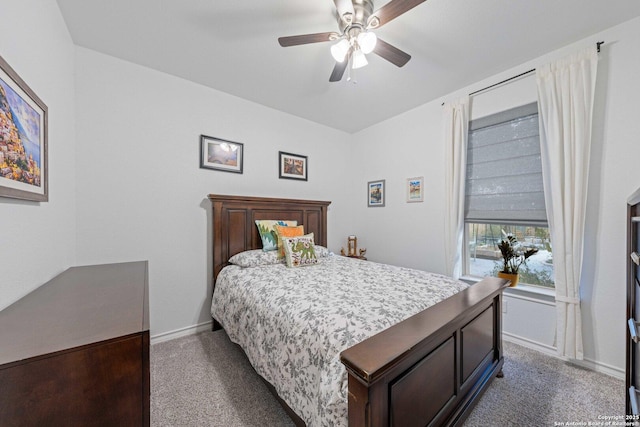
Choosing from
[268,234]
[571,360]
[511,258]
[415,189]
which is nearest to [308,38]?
[268,234]

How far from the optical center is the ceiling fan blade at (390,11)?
136 cm

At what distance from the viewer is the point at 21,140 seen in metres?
1.22

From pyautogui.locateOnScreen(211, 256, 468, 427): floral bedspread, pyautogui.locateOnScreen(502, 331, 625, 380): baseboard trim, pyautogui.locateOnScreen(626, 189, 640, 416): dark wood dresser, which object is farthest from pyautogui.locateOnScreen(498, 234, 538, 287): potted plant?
pyautogui.locateOnScreen(626, 189, 640, 416): dark wood dresser

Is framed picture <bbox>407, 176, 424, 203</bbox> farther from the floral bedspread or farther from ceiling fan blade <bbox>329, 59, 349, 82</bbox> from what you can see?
ceiling fan blade <bbox>329, 59, 349, 82</bbox>

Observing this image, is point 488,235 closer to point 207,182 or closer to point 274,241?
point 274,241

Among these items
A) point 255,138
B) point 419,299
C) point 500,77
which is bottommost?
point 419,299

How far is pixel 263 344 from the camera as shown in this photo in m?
1.55

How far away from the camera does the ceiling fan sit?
58.4 inches

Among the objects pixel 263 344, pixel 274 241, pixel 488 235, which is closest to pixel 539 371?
pixel 488 235

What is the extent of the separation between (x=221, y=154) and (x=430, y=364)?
2735 mm

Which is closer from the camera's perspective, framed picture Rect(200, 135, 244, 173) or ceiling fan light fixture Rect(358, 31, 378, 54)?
ceiling fan light fixture Rect(358, 31, 378, 54)

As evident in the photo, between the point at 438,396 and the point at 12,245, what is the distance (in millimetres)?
2221

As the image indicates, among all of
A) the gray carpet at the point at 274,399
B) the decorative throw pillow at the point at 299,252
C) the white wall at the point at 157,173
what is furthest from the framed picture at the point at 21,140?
the decorative throw pillow at the point at 299,252

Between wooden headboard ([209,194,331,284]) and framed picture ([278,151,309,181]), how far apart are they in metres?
0.40
